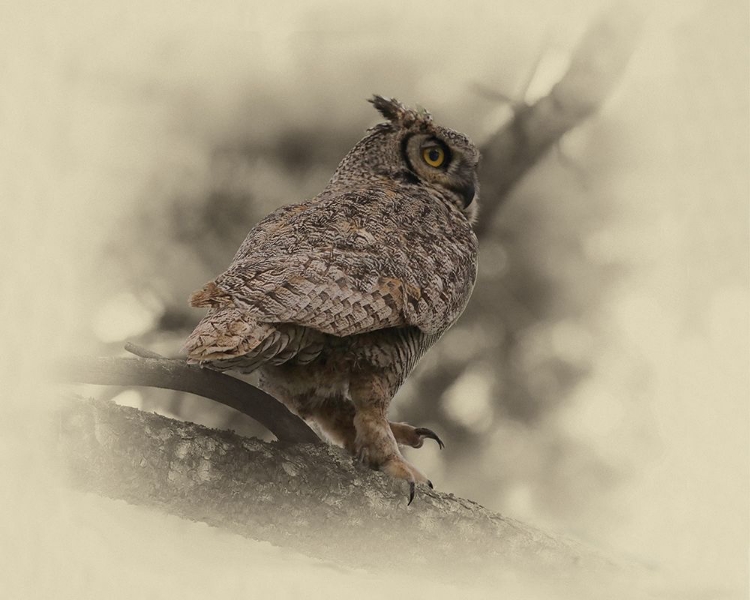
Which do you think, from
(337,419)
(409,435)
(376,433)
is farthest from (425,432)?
(376,433)

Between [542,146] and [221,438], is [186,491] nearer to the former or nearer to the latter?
[221,438]

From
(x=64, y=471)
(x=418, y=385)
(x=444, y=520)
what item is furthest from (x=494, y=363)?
(x=64, y=471)

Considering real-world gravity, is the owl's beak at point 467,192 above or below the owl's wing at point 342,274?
above

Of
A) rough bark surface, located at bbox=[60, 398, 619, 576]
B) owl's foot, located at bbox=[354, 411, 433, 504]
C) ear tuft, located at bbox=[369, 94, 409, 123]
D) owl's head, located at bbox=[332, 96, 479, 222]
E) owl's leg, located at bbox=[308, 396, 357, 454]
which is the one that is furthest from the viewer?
ear tuft, located at bbox=[369, 94, 409, 123]

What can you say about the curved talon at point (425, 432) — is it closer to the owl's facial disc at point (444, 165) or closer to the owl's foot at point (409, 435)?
the owl's foot at point (409, 435)

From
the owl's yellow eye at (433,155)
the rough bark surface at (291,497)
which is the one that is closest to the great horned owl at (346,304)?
the rough bark surface at (291,497)

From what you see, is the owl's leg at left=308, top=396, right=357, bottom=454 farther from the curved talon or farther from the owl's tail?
the owl's tail

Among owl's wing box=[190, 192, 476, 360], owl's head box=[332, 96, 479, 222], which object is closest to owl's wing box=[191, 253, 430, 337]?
owl's wing box=[190, 192, 476, 360]
